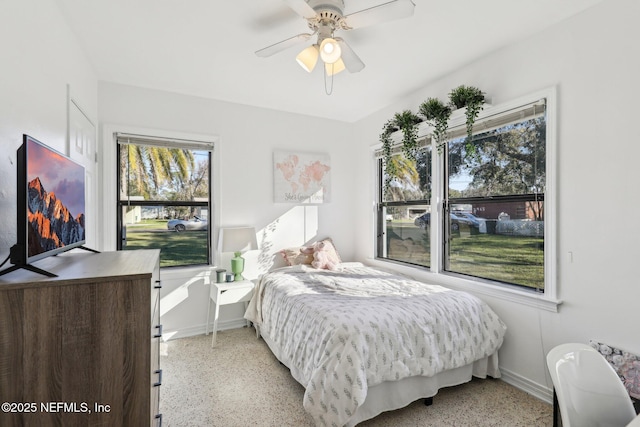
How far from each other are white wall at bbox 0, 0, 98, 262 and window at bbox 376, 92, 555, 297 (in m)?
2.88

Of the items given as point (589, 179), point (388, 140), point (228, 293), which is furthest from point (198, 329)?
point (589, 179)

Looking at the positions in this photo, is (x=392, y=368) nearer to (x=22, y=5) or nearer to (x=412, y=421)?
(x=412, y=421)

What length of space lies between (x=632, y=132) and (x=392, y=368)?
1997 mm

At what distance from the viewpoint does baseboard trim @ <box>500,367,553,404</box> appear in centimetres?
219

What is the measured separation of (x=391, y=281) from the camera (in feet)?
9.74

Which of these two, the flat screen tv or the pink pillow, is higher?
the flat screen tv

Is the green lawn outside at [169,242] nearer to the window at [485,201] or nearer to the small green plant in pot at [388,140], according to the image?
the small green plant in pot at [388,140]

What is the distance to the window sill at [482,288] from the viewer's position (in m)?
2.23

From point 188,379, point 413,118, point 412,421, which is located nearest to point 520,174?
point 413,118

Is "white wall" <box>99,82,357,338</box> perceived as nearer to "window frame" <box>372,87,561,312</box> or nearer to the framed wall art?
the framed wall art

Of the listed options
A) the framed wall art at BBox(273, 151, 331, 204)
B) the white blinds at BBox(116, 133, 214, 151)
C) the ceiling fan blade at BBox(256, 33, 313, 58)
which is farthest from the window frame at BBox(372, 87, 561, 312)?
the white blinds at BBox(116, 133, 214, 151)

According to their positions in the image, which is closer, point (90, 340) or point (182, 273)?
point (90, 340)

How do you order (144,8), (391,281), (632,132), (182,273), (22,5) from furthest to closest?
(182,273) → (391,281) → (144,8) → (632,132) → (22,5)

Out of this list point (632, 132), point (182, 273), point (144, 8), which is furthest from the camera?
point (182, 273)
